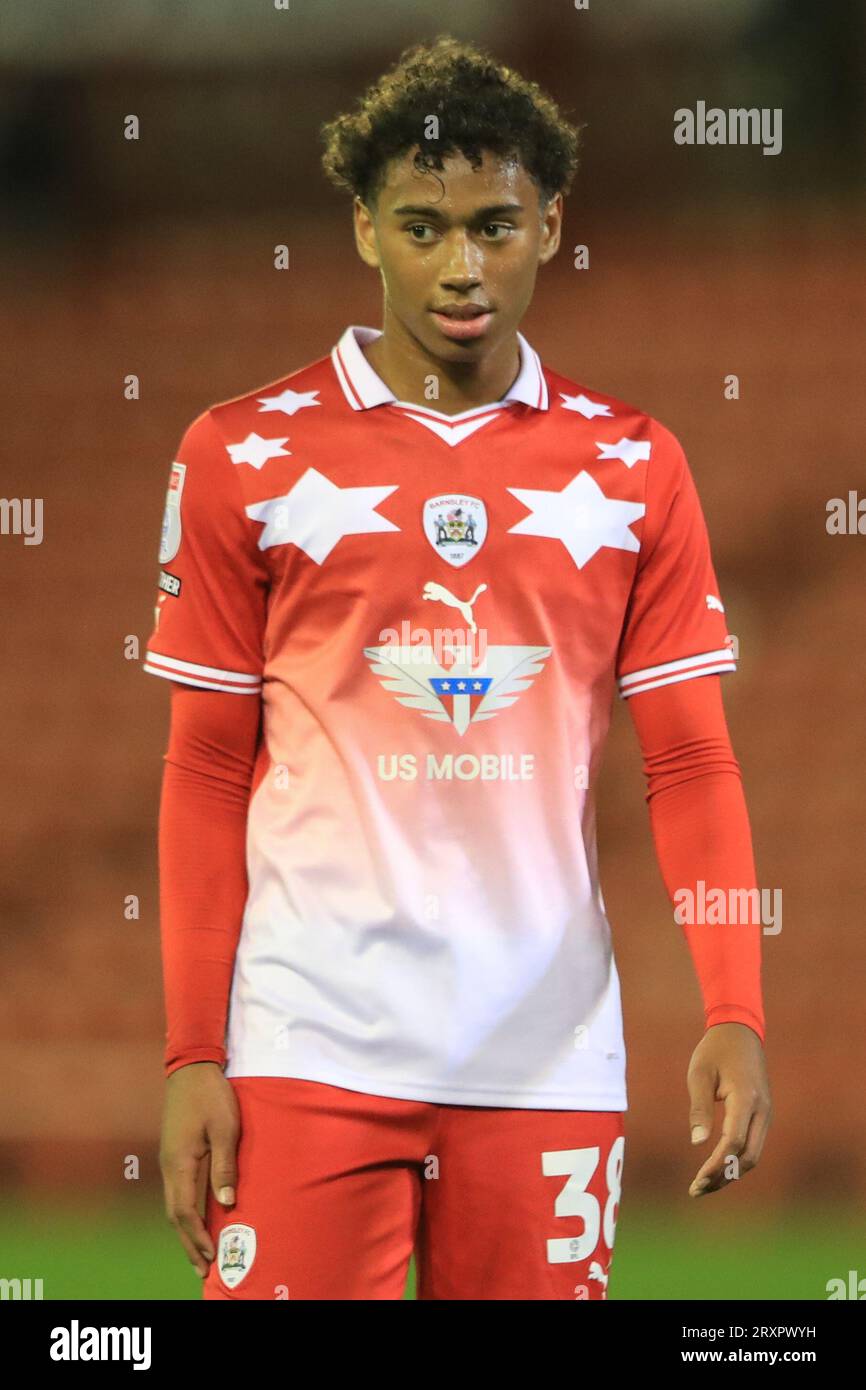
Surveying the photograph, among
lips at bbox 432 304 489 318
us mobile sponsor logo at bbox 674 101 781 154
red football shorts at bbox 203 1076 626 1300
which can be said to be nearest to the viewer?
red football shorts at bbox 203 1076 626 1300

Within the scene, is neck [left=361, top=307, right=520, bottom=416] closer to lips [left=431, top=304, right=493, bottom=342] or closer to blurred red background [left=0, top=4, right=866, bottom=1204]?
lips [left=431, top=304, right=493, bottom=342]

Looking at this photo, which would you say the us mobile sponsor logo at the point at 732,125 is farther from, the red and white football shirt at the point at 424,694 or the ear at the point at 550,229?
the red and white football shirt at the point at 424,694

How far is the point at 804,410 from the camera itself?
457 cm

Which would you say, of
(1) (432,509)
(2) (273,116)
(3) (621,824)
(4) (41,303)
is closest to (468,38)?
(2) (273,116)

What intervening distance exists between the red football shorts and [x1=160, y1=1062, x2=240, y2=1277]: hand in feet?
0.04

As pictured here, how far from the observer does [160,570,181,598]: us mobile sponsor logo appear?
1889 mm

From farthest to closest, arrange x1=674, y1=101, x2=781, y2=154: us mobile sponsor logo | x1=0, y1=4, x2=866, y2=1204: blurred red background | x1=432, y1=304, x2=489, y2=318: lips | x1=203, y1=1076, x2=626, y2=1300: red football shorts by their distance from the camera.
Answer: x1=0, y1=4, x2=866, y2=1204: blurred red background → x1=674, y1=101, x2=781, y2=154: us mobile sponsor logo → x1=432, y1=304, x2=489, y2=318: lips → x1=203, y1=1076, x2=626, y2=1300: red football shorts

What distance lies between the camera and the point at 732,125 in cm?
371

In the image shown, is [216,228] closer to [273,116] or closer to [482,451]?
[273,116]

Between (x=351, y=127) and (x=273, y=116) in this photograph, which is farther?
(x=273, y=116)

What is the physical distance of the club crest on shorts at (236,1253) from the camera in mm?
1756

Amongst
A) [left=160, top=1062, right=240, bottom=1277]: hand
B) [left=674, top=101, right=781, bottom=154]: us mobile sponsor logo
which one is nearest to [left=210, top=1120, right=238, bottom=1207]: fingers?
[left=160, top=1062, right=240, bottom=1277]: hand
